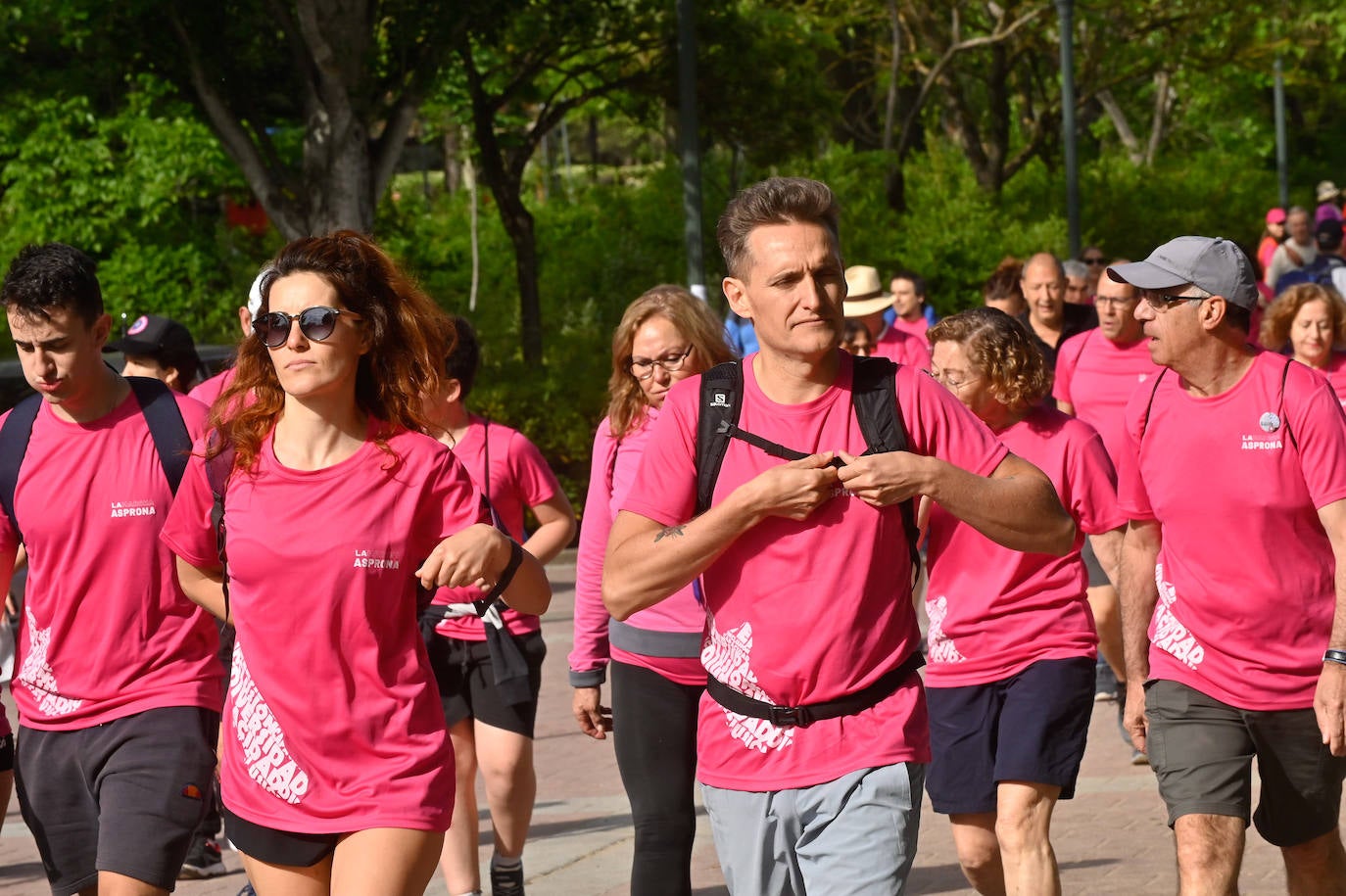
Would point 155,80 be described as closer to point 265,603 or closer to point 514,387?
point 514,387

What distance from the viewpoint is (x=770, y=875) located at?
394cm

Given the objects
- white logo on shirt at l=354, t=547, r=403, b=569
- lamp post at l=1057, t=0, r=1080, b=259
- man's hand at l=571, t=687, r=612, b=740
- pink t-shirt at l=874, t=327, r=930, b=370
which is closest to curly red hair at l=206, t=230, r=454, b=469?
white logo on shirt at l=354, t=547, r=403, b=569

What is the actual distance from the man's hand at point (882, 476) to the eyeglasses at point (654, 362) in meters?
2.10

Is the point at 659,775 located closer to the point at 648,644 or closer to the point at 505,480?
the point at 648,644

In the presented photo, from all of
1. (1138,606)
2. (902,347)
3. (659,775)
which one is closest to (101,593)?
(659,775)

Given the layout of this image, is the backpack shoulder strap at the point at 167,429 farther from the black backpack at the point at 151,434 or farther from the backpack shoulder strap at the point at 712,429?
the backpack shoulder strap at the point at 712,429

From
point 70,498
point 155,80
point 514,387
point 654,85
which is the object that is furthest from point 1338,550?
point 654,85

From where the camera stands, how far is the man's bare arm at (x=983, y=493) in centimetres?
355

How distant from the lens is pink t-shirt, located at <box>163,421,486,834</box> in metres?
3.79

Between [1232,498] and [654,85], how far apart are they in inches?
574

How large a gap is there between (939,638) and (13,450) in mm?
2552

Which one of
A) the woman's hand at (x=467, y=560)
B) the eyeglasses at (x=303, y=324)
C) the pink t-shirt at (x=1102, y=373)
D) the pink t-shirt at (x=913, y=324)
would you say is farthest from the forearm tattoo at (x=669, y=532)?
the pink t-shirt at (x=913, y=324)

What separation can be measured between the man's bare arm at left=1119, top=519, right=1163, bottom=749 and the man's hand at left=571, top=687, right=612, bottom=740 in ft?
4.95

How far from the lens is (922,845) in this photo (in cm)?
723
